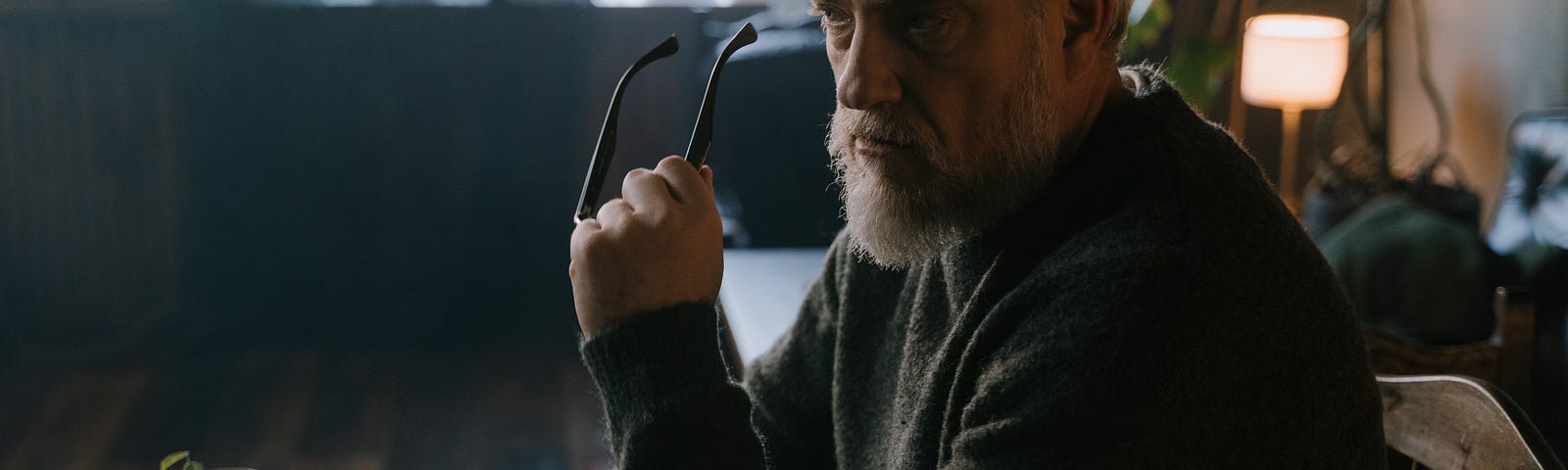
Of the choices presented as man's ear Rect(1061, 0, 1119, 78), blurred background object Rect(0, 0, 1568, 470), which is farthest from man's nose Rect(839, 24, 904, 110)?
blurred background object Rect(0, 0, 1568, 470)

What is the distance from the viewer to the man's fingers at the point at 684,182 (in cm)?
73

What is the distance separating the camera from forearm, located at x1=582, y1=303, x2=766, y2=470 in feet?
2.27

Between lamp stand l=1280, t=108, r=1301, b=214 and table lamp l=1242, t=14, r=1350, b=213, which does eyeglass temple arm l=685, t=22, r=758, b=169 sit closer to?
table lamp l=1242, t=14, r=1350, b=213

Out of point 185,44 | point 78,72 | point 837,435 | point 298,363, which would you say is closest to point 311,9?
point 185,44

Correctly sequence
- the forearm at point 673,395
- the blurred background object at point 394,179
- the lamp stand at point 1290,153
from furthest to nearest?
1. the lamp stand at point 1290,153
2. the blurred background object at point 394,179
3. the forearm at point 673,395

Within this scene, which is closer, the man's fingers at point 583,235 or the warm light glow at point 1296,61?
the man's fingers at point 583,235

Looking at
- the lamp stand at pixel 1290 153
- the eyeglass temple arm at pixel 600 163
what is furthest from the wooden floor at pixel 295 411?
the lamp stand at pixel 1290 153

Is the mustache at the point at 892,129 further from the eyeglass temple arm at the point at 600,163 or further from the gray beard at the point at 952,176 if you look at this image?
the eyeglass temple arm at the point at 600,163

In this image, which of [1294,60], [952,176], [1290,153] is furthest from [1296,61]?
[952,176]

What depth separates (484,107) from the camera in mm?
3082

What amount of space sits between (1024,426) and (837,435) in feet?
1.11

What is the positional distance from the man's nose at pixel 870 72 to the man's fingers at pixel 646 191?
0.12 m

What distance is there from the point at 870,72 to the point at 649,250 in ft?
0.53

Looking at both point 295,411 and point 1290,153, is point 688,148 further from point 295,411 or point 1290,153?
point 1290,153
